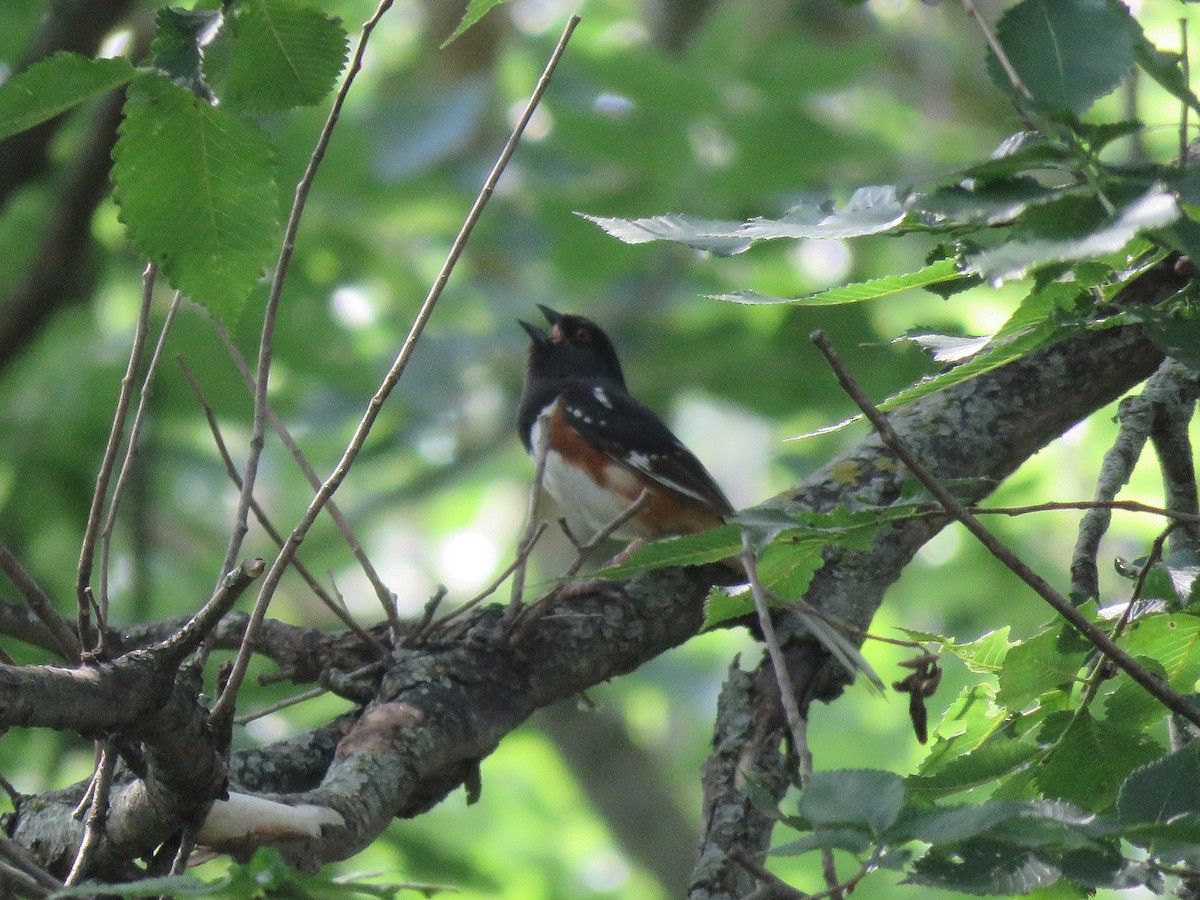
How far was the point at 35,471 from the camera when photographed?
491 cm

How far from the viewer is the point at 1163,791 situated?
54.6 inches

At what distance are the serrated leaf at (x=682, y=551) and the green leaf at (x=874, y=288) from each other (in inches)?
12.2

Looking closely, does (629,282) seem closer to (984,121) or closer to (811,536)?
(984,121)

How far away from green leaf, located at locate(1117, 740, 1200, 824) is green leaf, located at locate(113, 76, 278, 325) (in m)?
1.26

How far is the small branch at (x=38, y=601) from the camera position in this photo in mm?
1486

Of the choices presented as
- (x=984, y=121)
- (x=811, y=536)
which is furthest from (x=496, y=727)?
(x=984, y=121)

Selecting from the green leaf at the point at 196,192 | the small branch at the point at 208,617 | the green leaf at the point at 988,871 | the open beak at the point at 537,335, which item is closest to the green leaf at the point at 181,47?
the green leaf at the point at 196,192

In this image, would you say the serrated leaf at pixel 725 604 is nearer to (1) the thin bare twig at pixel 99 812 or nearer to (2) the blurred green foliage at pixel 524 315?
(1) the thin bare twig at pixel 99 812

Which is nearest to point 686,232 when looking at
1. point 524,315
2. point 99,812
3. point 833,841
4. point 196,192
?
point 196,192

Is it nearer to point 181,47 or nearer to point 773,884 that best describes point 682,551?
point 773,884

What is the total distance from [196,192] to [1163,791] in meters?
1.39

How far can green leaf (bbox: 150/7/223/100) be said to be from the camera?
61.7 inches

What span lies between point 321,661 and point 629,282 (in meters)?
4.44

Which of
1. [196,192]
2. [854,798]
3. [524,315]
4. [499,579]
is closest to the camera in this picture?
[854,798]
